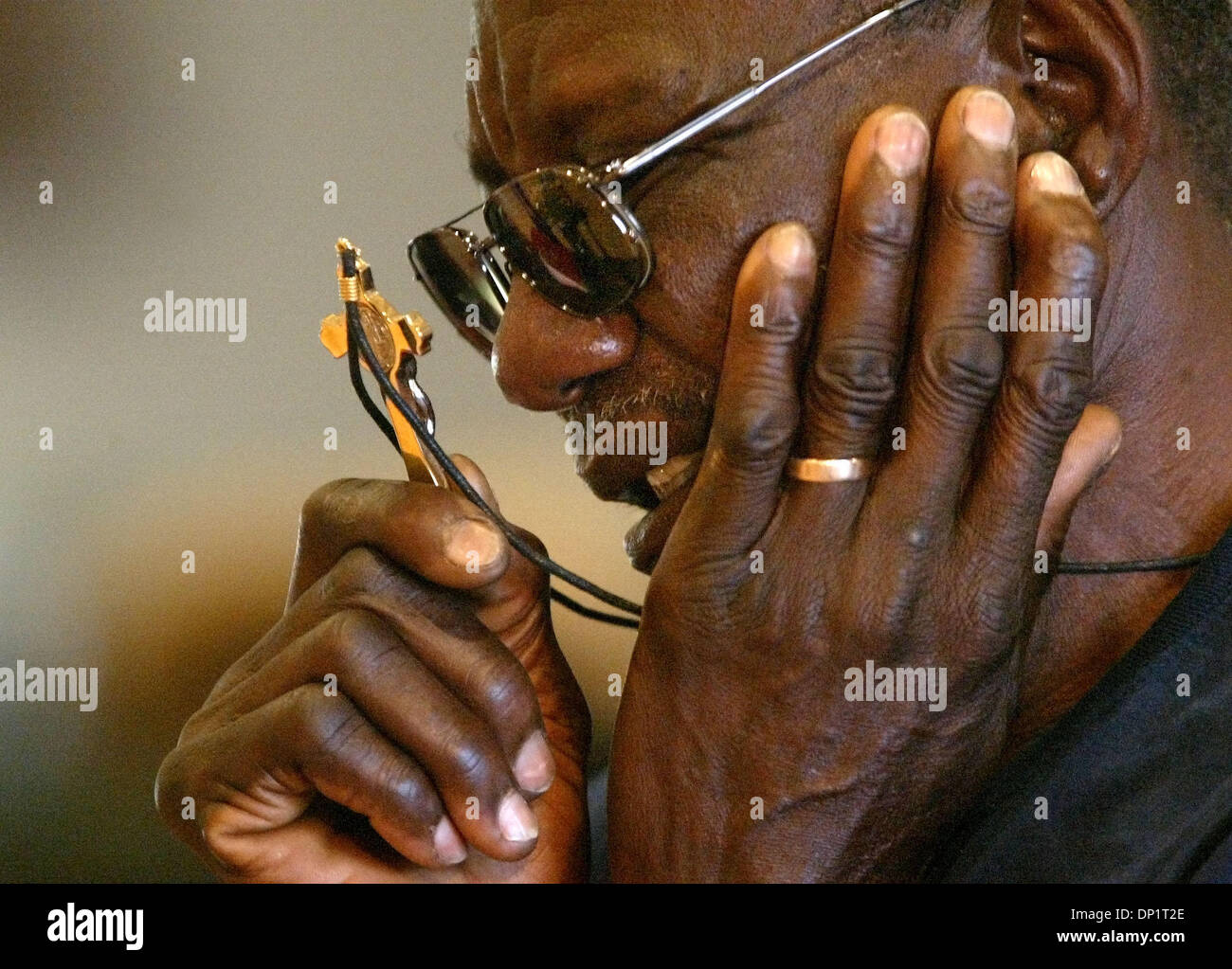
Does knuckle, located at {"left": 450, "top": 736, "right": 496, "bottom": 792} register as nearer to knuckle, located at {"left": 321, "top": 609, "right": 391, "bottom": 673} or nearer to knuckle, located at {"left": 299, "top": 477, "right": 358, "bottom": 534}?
knuckle, located at {"left": 321, "top": 609, "right": 391, "bottom": 673}

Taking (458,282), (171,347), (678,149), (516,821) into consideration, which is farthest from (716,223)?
(171,347)

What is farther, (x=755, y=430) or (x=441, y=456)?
(x=441, y=456)

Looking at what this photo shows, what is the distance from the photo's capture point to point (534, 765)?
1.15 meters

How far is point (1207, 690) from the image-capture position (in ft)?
3.20

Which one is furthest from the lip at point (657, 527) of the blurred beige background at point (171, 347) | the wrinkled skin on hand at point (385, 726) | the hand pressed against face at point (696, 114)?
the blurred beige background at point (171, 347)

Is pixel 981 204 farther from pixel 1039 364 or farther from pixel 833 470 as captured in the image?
pixel 833 470

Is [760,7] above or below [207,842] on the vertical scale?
above

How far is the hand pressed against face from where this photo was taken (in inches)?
41.3

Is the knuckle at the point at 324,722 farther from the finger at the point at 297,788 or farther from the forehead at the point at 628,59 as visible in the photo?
the forehead at the point at 628,59

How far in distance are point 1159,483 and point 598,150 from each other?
564 millimetres

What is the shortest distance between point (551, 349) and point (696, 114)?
26 cm

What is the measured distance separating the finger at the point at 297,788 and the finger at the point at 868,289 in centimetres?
46
